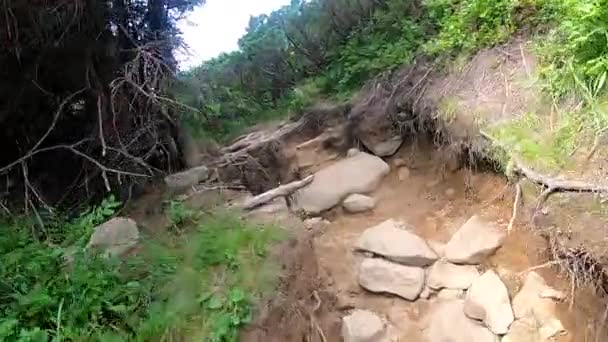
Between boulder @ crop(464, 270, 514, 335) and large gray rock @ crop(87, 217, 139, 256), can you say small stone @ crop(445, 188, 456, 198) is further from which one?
large gray rock @ crop(87, 217, 139, 256)

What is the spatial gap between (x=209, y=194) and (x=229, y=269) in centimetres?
131

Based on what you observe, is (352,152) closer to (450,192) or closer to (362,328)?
(450,192)

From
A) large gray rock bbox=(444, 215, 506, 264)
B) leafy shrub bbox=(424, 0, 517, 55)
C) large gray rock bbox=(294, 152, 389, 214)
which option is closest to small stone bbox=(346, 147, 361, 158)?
large gray rock bbox=(294, 152, 389, 214)

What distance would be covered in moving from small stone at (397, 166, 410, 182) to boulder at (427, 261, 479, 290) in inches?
43.8

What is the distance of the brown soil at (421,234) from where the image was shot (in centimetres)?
322

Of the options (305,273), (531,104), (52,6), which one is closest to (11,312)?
(305,273)

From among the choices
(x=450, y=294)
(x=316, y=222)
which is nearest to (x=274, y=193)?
(x=316, y=222)

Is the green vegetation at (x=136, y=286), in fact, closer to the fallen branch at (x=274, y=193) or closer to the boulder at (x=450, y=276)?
the fallen branch at (x=274, y=193)

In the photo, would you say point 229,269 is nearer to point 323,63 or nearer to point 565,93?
point 565,93

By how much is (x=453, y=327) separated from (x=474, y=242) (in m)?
0.66

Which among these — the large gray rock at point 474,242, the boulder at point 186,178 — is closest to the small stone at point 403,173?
the large gray rock at point 474,242

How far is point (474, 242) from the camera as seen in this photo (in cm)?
392

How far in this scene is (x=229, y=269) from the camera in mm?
3318

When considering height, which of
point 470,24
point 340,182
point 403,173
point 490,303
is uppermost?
point 470,24
